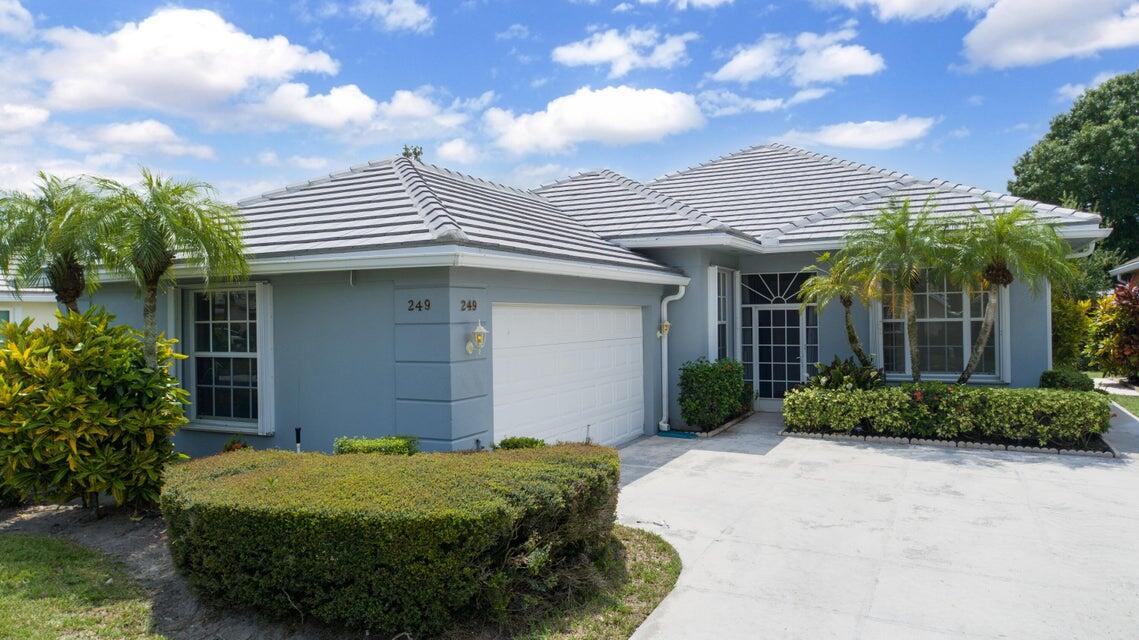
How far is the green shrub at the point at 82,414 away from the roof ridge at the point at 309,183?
442cm

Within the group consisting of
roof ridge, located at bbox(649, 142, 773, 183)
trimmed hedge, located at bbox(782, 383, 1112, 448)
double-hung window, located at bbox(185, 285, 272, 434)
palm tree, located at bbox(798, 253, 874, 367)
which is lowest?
trimmed hedge, located at bbox(782, 383, 1112, 448)

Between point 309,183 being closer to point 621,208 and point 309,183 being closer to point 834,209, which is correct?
point 621,208

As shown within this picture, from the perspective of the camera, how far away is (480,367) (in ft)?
25.1

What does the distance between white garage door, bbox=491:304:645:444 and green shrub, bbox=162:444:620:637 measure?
3.09 meters

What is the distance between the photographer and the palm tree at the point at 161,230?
6.97 metres

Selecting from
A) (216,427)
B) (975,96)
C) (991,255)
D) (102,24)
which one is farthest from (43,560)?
(975,96)

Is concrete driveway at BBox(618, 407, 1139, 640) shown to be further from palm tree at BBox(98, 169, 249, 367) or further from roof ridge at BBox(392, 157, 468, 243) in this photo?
palm tree at BBox(98, 169, 249, 367)

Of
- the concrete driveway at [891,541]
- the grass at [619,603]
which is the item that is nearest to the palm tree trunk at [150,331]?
the grass at [619,603]

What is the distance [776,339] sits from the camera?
13703 mm

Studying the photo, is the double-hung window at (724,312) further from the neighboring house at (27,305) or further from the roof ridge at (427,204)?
Result: the neighboring house at (27,305)

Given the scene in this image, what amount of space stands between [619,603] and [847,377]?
7.81m

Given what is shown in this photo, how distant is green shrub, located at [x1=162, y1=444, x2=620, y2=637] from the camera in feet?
13.6

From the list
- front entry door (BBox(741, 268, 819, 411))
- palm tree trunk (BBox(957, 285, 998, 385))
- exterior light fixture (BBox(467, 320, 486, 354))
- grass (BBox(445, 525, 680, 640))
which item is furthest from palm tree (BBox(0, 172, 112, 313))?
palm tree trunk (BBox(957, 285, 998, 385))

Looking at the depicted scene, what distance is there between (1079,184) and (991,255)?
80.0ft
